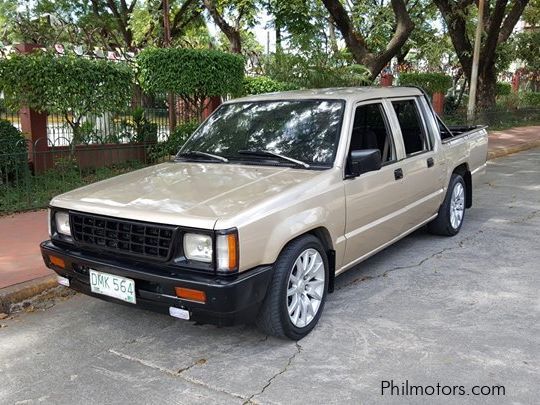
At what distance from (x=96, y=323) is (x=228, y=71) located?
6.65 metres

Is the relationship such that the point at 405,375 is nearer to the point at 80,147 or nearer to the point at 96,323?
the point at 96,323

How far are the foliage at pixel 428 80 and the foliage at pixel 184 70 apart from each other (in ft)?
35.6

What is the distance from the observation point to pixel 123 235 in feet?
11.6

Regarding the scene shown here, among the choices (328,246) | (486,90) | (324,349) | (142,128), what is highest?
(486,90)

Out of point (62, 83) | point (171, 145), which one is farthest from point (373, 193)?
point (171, 145)

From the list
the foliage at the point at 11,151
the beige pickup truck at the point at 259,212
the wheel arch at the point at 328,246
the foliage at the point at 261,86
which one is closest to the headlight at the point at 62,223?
the beige pickup truck at the point at 259,212

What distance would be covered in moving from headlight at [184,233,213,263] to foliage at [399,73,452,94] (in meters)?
17.0

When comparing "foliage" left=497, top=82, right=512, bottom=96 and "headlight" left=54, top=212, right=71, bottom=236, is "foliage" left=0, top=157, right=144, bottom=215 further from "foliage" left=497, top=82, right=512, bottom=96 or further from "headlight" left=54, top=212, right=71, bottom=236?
"foliage" left=497, top=82, right=512, bottom=96

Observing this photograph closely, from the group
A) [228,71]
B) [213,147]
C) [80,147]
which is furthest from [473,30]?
[213,147]

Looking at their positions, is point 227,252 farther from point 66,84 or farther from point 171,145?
point 171,145

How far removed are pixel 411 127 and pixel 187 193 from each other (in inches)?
107

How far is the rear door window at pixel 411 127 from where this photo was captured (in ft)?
17.4

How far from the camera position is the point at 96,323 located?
4262 millimetres

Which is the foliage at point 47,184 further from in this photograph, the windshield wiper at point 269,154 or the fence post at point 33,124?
the windshield wiper at point 269,154
